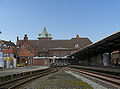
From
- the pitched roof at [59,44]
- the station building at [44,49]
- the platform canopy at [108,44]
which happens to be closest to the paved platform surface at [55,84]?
the platform canopy at [108,44]

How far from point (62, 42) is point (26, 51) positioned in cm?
2361

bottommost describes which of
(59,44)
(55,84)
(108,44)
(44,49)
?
(55,84)

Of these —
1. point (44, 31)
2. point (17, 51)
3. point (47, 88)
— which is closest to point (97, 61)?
point (47, 88)

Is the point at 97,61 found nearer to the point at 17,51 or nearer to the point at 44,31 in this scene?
the point at 17,51

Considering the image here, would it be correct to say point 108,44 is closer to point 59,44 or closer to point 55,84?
point 55,84

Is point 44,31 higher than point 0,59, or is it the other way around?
point 44,31

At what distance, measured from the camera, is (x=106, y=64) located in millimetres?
28047

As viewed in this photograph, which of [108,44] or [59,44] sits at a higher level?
[59,44]

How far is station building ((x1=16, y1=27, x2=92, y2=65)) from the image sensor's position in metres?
72.8

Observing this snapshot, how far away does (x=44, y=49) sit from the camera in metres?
85.4

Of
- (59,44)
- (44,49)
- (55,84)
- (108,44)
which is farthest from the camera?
(59,44)

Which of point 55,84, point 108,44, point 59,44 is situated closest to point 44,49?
point 59,44

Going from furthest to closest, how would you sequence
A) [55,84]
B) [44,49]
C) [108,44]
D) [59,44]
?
[59,44]
[44,49]
[108,44]
[55,84]

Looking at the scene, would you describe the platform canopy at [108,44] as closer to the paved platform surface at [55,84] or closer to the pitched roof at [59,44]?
the paved platform surface at [55,84]
